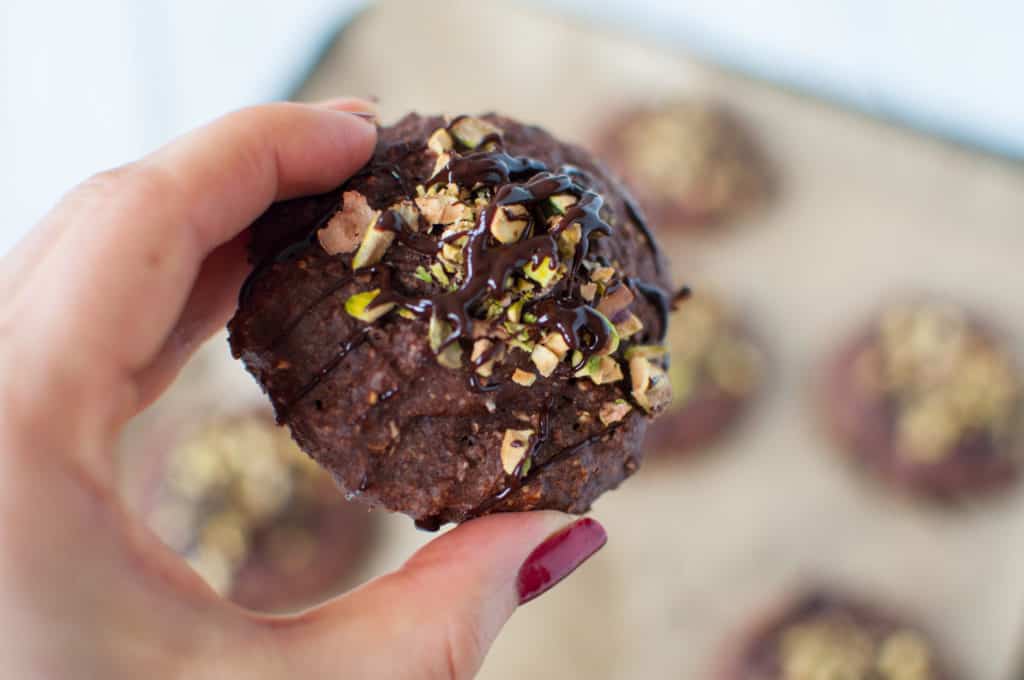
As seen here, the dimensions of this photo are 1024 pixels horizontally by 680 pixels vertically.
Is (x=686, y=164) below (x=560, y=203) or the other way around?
below

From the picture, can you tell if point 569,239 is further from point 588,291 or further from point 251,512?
point 251,512

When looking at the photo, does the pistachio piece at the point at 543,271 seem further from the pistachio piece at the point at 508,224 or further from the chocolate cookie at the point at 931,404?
the chocolate cookie at the point at 931,404

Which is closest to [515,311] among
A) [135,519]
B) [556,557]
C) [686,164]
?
[556,557]

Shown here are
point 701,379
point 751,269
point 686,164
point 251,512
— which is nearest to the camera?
point 251,512

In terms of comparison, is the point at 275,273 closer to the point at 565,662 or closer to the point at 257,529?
the point at 257,529

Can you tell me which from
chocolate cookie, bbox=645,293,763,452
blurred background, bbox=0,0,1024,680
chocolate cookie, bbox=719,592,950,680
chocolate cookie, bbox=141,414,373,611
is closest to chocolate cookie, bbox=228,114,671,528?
chocolate cookie, bbox=141,414,373,611

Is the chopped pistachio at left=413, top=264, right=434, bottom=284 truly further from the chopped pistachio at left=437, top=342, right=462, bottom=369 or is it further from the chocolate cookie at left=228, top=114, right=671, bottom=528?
the chopped pistachio at left=437, top=342, right=462, bottom=369
